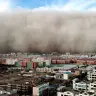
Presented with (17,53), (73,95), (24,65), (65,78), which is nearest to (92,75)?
(65,78)

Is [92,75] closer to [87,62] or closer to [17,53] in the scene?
[87,62]

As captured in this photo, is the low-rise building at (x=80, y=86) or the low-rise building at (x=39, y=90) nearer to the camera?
the low-rise building at (x=39, y=90)

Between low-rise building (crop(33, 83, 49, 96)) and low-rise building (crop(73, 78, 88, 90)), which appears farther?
low-rise building (crop(73, 78, 88, 90))

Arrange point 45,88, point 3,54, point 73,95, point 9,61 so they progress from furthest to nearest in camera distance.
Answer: point 3,54 → point 9,61 → point 45,88 → point 73,95

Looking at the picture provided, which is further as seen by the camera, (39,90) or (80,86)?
(80,86)

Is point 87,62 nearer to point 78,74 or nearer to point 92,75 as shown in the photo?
point 78,74

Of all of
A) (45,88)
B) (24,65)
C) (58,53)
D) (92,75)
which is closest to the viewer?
(45,88)

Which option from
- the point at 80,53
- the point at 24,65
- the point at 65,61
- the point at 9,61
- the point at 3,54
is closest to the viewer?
the point at 24,65

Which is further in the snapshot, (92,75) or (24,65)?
(24,65)

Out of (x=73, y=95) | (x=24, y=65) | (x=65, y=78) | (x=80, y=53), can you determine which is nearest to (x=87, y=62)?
(x=24, y=65)
